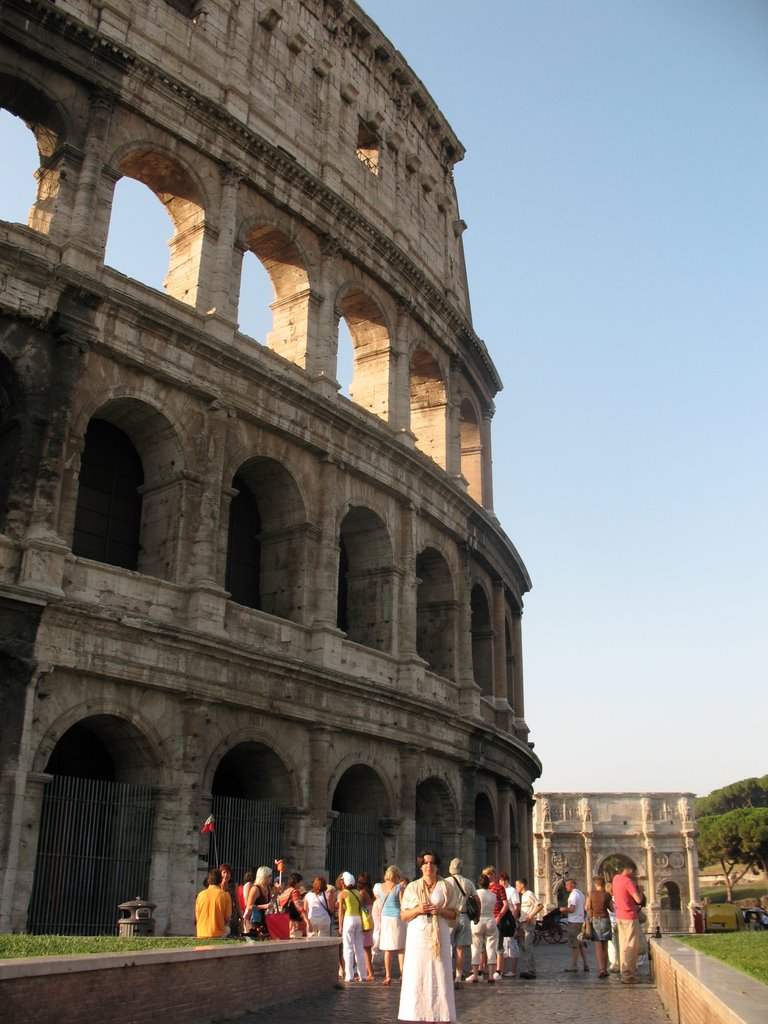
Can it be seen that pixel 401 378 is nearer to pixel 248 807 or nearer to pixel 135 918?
pixel 248 807

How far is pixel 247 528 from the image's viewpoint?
19859 millimetres

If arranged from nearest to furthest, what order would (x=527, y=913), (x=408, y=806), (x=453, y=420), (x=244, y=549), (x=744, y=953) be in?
(x=744, y=953), (x=527, y=913), (x=244, y=549), (x=408, y=806), (x=453, y=420)

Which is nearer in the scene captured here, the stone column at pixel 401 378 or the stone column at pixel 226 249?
the stone column at pixel 226 249

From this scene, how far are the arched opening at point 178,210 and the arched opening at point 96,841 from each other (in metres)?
8.06

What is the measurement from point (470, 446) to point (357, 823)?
1221 centimetres

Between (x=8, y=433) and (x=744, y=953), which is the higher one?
(x=8, y=433)

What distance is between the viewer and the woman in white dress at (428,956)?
713 cm

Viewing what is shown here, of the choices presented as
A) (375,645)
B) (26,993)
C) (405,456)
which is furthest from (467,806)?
(26,993)

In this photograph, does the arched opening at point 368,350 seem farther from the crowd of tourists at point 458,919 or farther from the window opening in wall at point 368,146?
the crowd of tourists at point 458,919

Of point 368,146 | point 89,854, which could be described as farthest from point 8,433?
point 368,146

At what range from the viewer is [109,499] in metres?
17.5

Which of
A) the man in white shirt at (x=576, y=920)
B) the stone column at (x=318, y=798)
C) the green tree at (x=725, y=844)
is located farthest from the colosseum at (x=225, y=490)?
the green tree at (x=725, y=844)

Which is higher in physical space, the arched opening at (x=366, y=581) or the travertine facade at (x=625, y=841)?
the arched opening at (x=366, y=581)

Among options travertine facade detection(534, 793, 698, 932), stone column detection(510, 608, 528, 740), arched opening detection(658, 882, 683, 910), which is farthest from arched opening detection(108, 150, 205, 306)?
arched opening detection(658, 882, 683, 910)
